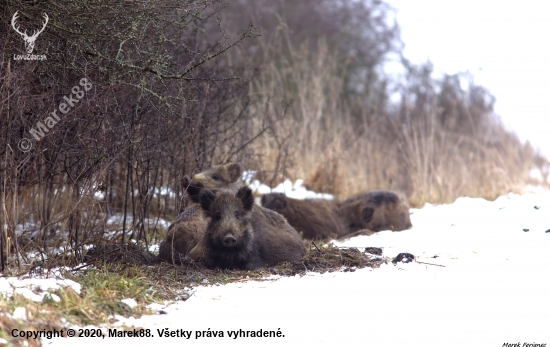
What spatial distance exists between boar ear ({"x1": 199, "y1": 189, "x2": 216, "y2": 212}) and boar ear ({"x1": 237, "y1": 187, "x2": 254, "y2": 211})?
268 mm

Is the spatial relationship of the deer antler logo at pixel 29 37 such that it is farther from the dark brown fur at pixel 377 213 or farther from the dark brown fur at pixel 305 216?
the dark brown fur at pixel 377 213

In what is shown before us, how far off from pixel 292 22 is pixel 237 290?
2157cm

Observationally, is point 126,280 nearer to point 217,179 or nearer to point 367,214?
point 217,179

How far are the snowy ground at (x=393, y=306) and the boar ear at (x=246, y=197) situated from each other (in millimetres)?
1188

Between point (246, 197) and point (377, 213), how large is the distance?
146 inches

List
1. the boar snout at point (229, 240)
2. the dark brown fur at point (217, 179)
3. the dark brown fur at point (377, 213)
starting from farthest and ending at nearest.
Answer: the dark brown fur at point (377, 213)
the dark brown fur at point (217, 179)
the boar snout at point (229, 240)

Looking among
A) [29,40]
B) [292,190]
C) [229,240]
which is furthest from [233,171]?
[292,190]

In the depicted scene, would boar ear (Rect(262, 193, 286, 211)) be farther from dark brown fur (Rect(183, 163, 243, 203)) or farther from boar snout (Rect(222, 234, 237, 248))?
boar snout (Rect(222, 234, 237, 248))

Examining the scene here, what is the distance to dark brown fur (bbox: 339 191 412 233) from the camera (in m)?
10.3

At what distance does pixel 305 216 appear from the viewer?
31.5 feet

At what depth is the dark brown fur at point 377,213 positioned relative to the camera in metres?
10.3

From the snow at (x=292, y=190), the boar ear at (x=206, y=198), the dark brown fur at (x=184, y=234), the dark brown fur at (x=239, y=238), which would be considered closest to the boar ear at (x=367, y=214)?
the snow at (x=292, y=190)

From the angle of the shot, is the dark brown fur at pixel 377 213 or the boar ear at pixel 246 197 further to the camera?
the dark brown fur at pixel 377 213

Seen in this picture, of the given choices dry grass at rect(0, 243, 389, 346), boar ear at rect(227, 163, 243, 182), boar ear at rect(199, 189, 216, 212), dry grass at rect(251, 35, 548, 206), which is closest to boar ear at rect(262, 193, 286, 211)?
boar ear at rect(227, 163, 243, 182)
